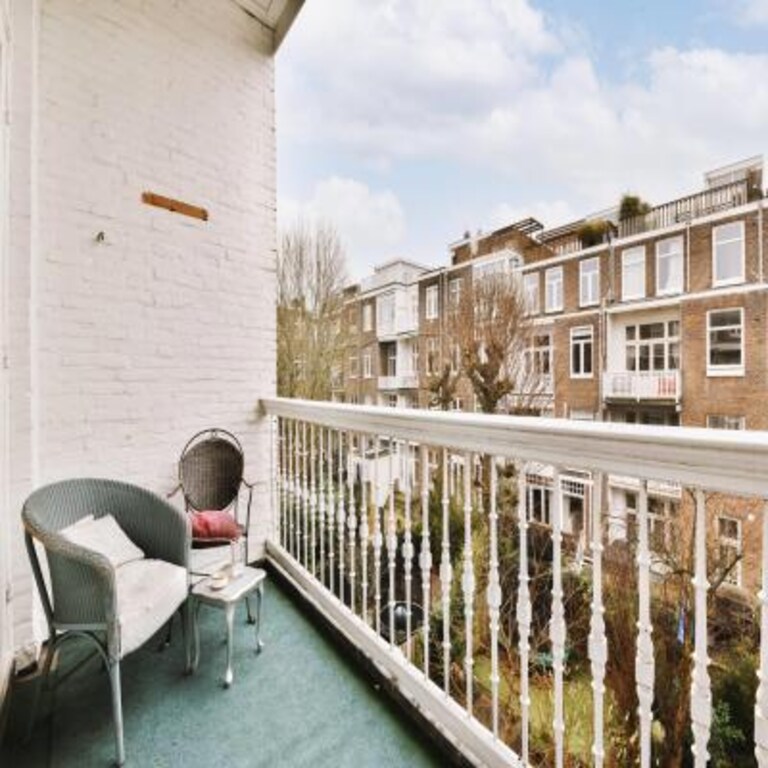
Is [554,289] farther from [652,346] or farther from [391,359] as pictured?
[391,359]

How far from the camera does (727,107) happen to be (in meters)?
7.56

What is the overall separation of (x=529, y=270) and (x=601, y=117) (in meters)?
4.11

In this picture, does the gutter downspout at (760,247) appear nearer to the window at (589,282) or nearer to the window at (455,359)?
the window at (589,282)

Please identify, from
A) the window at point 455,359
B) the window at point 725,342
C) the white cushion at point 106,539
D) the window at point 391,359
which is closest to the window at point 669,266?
the window at point 725,342

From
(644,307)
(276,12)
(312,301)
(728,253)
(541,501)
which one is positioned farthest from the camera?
(644,307)

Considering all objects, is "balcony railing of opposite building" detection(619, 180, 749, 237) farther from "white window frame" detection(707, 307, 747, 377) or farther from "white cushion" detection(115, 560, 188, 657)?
"white cushion" detection(115, 560, 188, 657)

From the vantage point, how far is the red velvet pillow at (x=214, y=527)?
7.32ft

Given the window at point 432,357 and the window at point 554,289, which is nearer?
the window at point 432,357

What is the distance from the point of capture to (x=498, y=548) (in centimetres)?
182

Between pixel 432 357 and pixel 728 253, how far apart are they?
6353 millimetres

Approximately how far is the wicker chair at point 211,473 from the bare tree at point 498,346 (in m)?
5.44

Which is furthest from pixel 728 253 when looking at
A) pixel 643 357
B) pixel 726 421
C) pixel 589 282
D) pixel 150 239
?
pixel 150 239

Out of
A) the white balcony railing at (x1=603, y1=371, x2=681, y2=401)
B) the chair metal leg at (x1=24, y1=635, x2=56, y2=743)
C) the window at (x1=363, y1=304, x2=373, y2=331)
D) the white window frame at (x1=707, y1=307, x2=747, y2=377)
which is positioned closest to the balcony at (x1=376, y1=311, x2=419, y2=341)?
the window at (x1=363, y1=304, x2=373, y2=331)

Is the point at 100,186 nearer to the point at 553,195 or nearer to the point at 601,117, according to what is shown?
the point at 601,117
